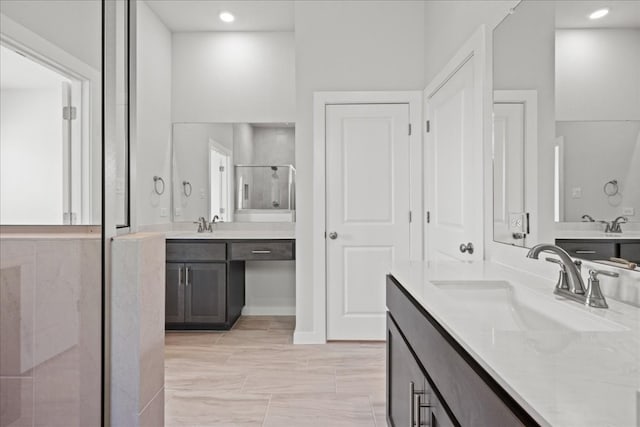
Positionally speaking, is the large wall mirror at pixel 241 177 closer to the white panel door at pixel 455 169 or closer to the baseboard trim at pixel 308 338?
the baseboard trim at pixel 308 338

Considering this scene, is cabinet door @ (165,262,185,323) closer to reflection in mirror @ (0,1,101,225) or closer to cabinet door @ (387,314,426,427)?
cabinet door @ (387,314,426,427)

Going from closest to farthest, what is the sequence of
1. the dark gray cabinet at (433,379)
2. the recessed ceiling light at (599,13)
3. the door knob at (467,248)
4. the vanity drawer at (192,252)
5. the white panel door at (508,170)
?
the dark gray cabinet at (433,379) < the recessed ceiling light at (599,13) < the white panel door at (508,170) < the door knob at (467,248) < the vanity drawer at (192,252)

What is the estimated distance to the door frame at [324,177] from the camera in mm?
3484

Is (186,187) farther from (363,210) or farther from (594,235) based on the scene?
(594,235)

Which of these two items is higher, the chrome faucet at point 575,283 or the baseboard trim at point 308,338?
the chrome faucet at point 575,283

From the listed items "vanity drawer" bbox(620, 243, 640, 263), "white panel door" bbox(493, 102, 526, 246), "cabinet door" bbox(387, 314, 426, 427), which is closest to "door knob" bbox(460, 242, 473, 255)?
"white panel door" bbox(493, 102, 526, 246)

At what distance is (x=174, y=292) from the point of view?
3719 mm

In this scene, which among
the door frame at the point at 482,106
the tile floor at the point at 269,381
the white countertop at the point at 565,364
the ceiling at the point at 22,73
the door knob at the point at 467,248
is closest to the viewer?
the white countertop at the point at 565,364

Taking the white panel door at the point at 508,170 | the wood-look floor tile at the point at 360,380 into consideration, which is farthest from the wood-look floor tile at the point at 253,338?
the white panel door at the point at 508,170

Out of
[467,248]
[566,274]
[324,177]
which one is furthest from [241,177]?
[566,274]

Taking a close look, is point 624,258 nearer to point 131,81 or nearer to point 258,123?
point 131,81

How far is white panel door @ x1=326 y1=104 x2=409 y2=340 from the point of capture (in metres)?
3.52

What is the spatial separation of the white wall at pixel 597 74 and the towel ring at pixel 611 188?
0.61 ft

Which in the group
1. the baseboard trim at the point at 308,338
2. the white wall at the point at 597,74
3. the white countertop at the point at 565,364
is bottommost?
the baseboard trim at the point at 308,338
